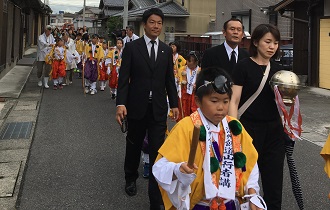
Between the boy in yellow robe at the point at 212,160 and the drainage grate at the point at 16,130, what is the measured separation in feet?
17.6

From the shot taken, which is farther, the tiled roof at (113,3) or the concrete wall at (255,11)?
the tiled roof at (113,3)

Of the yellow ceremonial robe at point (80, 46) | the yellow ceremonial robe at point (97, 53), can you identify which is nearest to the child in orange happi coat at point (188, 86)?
the yellow ceremonial robe at point (97, 53)

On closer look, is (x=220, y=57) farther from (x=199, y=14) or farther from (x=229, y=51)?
(x=199, y=14)

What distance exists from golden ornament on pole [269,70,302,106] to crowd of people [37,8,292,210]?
17 cm

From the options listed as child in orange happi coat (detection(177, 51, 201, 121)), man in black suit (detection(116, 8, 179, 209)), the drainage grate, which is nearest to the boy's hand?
man in black suit (detection(116, 8, 179, 209))

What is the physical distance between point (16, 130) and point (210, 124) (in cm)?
604

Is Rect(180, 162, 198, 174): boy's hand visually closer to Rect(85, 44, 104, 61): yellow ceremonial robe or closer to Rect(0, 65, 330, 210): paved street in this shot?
Rect(0, 65, 330, 210): paved street

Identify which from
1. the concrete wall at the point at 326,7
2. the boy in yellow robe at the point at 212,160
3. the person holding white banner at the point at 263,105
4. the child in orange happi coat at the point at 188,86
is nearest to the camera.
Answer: the boy in yellow robe at the point at 212,160

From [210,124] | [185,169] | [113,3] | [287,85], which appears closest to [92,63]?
[287,85]

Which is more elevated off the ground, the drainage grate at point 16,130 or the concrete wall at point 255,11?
the concrete wall at point 255,11

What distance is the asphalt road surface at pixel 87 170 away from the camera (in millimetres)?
4277

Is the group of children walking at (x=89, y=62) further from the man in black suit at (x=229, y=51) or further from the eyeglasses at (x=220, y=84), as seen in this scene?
the eyeglasses at (x=220, y=84)

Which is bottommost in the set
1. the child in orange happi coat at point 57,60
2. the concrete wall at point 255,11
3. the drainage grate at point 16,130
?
the drainage grate at point 16,130

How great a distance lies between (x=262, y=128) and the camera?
3395mm
